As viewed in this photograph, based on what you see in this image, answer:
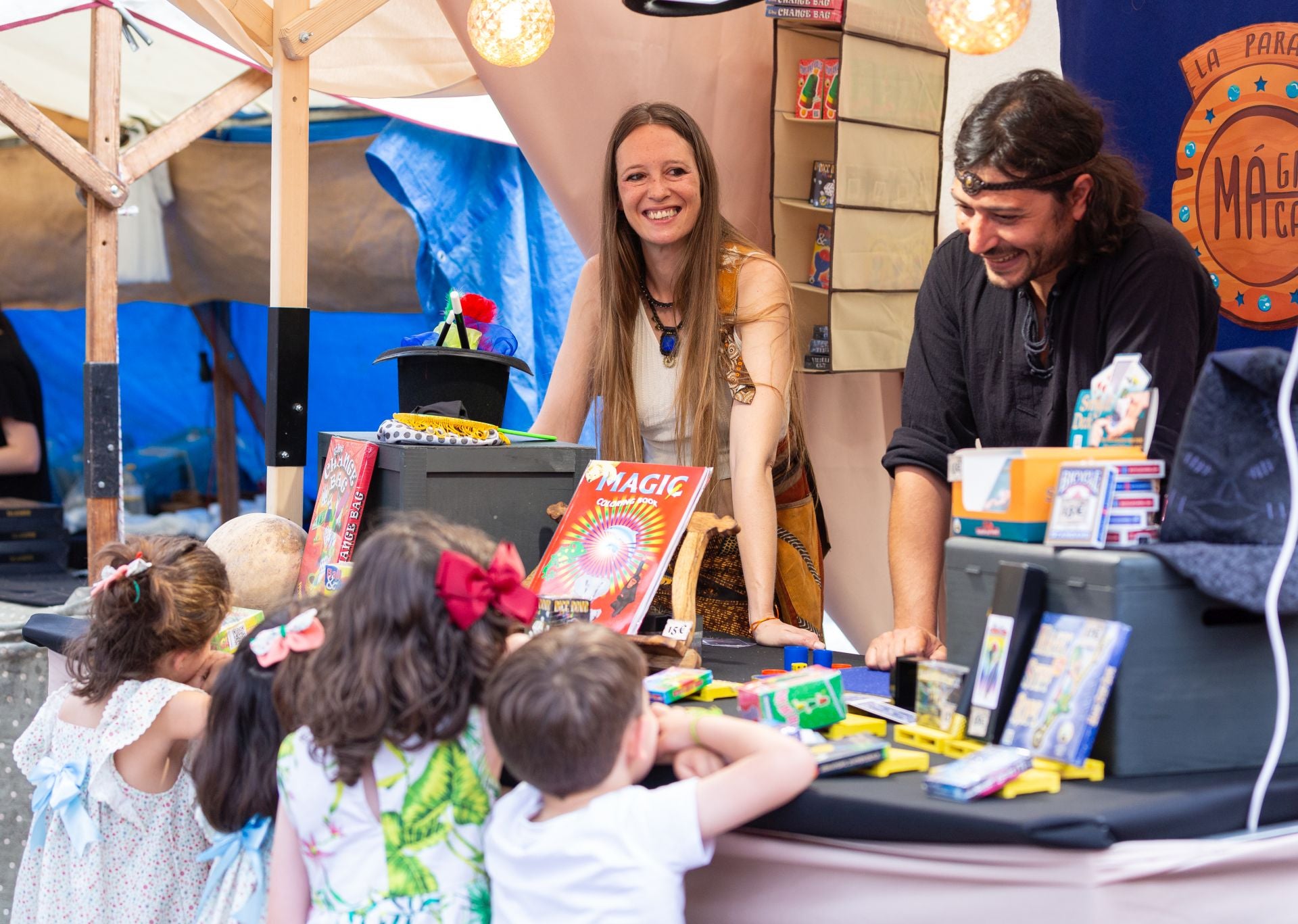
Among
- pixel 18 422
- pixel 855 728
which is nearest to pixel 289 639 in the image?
pixel 855 728

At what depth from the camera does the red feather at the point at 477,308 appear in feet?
9.25

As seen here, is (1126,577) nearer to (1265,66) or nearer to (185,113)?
(1265,66)

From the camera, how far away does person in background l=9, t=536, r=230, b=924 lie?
6.81 feet

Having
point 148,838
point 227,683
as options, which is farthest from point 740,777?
point 148,838

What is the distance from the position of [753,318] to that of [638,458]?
39 cm

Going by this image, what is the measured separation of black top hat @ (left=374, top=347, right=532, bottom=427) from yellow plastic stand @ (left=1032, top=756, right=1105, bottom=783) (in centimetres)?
158

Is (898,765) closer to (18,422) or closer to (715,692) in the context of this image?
(715,692)

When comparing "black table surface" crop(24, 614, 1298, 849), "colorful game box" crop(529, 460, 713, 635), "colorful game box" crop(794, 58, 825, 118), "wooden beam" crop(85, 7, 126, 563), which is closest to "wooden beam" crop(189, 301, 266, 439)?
"wooden beam" crop(85, 7, 126, 563)

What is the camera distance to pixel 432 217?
5.00 meters

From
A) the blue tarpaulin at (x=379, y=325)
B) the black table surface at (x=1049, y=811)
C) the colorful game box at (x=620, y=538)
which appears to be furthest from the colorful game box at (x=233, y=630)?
the blue tarpaulin at (x=379, y=325)

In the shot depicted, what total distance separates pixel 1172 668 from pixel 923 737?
321 mm

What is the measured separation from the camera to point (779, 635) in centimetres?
230

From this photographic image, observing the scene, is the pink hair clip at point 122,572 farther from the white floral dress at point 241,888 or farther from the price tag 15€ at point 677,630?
the price tag 15€ at point 677,630

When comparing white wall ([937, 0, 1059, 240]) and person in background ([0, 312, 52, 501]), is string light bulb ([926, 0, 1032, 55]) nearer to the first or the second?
white wall ([937, 0, 1059, 240])
